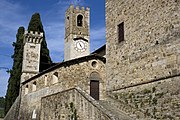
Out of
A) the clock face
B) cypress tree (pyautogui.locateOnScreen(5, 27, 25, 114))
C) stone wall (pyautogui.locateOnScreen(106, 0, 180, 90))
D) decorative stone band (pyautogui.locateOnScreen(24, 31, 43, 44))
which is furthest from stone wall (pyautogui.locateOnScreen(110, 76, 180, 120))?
the clock face

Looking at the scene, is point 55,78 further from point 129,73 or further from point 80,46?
point 80,46

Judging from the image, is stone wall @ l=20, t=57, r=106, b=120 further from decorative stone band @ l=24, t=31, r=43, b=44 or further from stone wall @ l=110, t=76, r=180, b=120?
decorative stone band @ l=24, t=31, r=43, b=44

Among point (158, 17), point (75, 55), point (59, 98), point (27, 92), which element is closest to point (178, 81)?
point (158, 17)

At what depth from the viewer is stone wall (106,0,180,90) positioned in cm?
994

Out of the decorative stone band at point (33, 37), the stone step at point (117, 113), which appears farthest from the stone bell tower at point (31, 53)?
the stone step at point (117, 113)

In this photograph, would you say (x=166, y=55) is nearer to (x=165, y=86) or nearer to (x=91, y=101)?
(x=165, y=86)

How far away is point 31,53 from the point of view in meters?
29.6

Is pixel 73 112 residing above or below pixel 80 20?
below

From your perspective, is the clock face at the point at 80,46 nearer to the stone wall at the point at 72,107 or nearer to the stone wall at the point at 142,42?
the stone wall at the point at 142,42

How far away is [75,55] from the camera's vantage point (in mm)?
33375

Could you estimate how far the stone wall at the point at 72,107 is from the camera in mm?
10152

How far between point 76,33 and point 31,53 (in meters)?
7.91

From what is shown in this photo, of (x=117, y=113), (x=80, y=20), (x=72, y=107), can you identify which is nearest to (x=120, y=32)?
(x=117, y=113)

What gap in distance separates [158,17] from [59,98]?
6749mm
